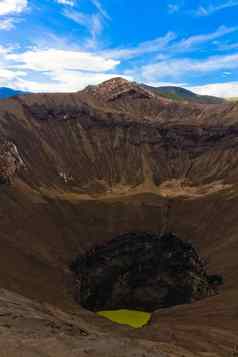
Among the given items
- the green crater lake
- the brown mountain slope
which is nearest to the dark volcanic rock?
the green crater lake

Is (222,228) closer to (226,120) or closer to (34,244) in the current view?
(34,244)

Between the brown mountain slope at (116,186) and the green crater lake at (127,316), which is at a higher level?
the brown mountain slope at (116,186)

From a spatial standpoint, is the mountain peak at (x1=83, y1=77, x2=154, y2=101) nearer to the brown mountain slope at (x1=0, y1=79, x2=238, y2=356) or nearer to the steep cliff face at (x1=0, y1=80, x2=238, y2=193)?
the brown mountain slope at (x1=0, y1=79, x2=238, y2=356)

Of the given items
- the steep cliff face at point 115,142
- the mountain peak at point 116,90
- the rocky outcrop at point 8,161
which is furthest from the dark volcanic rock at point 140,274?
the mountain peak at point 116,90

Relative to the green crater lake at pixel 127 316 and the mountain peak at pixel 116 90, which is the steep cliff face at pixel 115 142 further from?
the green crater lake at pixel 127 316

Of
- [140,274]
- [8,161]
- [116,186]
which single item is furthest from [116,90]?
[140,274]

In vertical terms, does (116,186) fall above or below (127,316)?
above

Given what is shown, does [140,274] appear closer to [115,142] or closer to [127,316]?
[127,316]

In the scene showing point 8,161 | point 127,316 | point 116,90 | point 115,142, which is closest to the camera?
point 127,316
